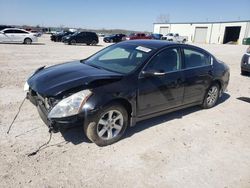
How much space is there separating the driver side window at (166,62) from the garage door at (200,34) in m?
64.0

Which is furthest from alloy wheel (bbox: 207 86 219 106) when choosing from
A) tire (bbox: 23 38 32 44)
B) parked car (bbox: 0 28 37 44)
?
tire (bbox: 23 38 32 44)

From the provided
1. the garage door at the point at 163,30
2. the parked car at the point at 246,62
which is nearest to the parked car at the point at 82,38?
the parked car at the point at 246,62

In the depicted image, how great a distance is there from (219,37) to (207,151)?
62.8 m

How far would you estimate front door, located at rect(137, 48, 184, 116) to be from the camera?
3873 millimetres

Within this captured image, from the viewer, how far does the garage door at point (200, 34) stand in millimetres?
63969

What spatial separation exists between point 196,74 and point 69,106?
2868 millimetres

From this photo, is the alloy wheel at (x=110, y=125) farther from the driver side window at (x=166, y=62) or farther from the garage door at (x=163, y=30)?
the garage door at (x=163, y=30)

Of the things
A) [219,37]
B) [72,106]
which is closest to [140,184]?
[72,106]

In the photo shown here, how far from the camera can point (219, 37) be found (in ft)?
196

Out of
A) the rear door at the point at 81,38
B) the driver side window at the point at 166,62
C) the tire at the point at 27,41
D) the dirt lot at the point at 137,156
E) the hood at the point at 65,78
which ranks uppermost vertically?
the driver side window at the point at 166,62

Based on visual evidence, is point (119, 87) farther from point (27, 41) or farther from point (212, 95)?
point (27, 41)

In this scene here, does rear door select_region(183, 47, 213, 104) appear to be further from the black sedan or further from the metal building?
the metal building

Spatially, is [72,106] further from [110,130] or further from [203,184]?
[203,184]

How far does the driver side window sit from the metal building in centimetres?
5854
